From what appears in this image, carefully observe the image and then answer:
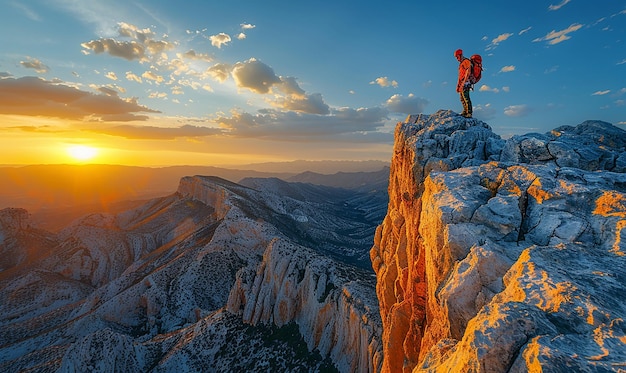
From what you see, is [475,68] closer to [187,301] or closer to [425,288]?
[425,288]

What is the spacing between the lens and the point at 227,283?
315ft

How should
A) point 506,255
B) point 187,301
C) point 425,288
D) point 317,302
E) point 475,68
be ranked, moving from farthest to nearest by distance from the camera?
point 187,301 → point 317,302 → point 475,68 → point 425,288 → point 506,255

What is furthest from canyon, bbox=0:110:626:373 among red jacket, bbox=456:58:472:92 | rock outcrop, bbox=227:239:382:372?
red jacket, bbox=456:58:472:92

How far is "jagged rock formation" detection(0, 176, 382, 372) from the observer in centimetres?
5594

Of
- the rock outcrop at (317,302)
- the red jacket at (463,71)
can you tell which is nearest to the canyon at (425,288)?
the rock outcrop at (317,302)

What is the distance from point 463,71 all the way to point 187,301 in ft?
304

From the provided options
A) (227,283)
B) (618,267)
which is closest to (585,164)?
(618,267)

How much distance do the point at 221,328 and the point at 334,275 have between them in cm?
2876

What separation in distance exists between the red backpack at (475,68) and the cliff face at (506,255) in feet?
13.6

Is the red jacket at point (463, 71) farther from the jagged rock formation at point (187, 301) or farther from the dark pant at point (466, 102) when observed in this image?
the jagged rock formation at point (187, 301)

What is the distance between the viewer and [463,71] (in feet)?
99.6

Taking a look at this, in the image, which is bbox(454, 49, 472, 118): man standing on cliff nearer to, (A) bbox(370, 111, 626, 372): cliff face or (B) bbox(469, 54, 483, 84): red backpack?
(B) bbox(469, 54, 483, 84): red backpack

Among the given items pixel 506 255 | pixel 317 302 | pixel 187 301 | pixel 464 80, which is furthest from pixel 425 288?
pixel 187 301

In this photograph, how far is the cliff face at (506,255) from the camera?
8.93 metres
